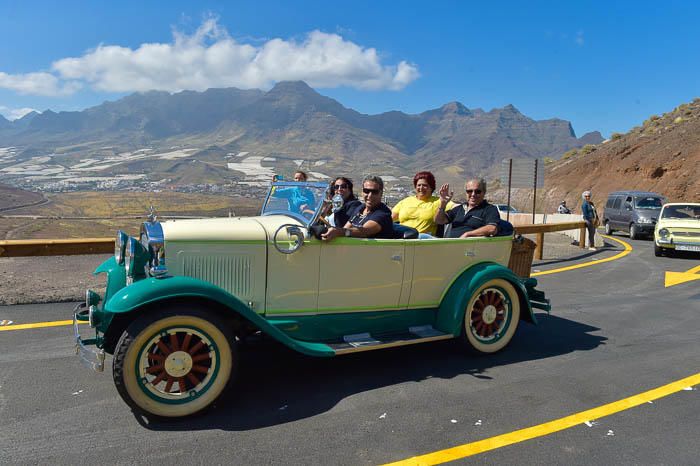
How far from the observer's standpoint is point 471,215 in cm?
556

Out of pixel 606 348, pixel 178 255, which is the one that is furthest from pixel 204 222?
pixel 606 348

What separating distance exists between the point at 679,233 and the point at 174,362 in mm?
13220

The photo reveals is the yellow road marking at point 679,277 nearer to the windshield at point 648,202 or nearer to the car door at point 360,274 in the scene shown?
the car door at point 360,274

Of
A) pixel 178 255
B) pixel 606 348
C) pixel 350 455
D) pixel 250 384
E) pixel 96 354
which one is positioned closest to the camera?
pixel 350 455

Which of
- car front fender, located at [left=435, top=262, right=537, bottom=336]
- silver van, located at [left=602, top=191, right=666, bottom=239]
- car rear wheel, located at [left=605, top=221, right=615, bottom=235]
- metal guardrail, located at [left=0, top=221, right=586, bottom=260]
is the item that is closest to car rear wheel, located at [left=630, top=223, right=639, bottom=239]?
silver van, located at [left=602, top=191, right=666, bottom=239]

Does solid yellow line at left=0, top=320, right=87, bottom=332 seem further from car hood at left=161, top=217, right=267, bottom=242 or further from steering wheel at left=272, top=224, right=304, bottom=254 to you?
steering wheel at left=272, top=224, right=304, bottom=254

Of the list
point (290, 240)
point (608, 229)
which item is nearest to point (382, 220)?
point (290, 240)

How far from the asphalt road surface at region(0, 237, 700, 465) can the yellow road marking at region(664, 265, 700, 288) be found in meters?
3.96

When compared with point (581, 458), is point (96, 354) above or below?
above

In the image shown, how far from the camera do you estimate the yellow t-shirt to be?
233 inches

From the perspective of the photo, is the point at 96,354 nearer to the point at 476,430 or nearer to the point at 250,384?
the point at 250,384

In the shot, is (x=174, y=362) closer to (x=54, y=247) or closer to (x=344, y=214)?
(x=344, y=214)

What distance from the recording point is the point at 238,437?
131 inches

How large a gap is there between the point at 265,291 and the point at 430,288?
1.65m
